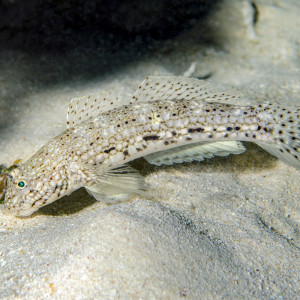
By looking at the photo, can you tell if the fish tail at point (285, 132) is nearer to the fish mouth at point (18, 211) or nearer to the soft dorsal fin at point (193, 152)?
Answer: the soft dorsal fin at point (193, 152)

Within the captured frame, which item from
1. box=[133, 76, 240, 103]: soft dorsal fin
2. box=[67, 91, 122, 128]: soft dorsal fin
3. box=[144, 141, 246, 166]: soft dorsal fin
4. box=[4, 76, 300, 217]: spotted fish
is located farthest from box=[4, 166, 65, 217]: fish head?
box=[133, 76, 240, 103]: soft dorsal fin

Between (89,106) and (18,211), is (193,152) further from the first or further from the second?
(18,211)

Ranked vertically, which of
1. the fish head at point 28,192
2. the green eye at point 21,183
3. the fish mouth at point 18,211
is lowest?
the fish mouth at point 18,211

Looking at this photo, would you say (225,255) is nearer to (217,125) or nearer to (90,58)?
(217,125)

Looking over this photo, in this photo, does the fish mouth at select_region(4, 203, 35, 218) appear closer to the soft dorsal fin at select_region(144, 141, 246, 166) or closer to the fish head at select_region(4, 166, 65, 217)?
the fish head at select_region(4, 166, 65, 217)

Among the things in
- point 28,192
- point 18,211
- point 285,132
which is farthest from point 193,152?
point 18,211

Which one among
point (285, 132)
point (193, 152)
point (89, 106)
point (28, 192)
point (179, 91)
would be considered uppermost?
point (89, 106)

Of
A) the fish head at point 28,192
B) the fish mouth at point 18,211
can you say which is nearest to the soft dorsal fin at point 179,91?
the fish head at point 28,192
